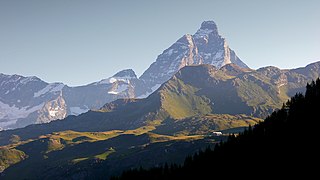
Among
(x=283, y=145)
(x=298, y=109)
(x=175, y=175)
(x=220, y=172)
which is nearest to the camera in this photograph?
(x=283, y=145)

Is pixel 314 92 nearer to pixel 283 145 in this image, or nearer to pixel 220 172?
pixel 283 145

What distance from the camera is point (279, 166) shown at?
442ft

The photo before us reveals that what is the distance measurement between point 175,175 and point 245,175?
4536 centimetres

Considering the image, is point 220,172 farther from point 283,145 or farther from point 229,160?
point 283,145

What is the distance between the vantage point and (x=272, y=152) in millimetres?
147375

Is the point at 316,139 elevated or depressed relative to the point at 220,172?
elevated

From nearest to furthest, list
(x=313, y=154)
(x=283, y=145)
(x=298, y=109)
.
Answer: (x=313, y=154) < (x=283, y=145) < (x=298, y=109)

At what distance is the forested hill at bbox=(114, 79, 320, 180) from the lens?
433 feet

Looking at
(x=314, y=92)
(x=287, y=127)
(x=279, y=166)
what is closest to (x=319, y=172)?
(x=279, y=166)

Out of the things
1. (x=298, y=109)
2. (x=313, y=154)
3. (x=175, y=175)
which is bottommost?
(x=175, y=175)

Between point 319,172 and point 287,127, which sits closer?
point 319,172

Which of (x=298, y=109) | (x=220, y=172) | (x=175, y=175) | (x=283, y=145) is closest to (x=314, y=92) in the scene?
(x=298, y=109)

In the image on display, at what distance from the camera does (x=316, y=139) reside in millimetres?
135250

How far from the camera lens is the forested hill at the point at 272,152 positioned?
433ft
